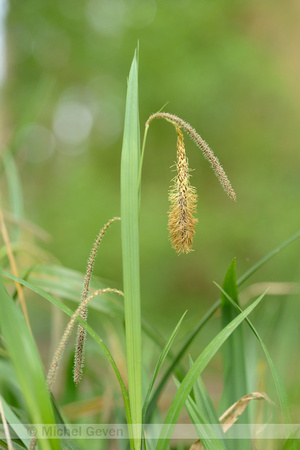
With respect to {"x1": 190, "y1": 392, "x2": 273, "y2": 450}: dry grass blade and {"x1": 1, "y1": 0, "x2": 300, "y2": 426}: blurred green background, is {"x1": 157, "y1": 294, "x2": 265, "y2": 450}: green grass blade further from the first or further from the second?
{"x1": 1, "y1": 0, "x2": 300, "y2": 426}: blurred green background

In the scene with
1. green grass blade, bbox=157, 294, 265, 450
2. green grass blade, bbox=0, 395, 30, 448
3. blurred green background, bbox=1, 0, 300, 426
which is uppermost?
blurred green background, bbox=1, 0, 300, 426

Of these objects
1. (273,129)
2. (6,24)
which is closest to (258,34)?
(273,129)

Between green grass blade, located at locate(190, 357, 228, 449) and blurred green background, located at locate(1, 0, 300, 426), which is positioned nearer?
green grass blade, located at locate(190, 357, 228, 449)

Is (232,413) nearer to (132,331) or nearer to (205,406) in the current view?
(205,406)

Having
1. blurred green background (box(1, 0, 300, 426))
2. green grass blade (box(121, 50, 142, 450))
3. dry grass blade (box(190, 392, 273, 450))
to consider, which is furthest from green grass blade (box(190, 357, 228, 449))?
blurred green background (box(1, 0, 300, 426))

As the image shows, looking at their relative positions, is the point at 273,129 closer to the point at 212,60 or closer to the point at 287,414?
the point at 212,60

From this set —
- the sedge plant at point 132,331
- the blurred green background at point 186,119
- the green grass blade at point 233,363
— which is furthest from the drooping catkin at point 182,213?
the blurred green background at point 186,119
